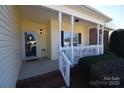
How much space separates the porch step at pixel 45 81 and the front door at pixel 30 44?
13.4 ft

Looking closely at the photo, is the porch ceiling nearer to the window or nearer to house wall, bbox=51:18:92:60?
house wall, bbox=51:18:92:60

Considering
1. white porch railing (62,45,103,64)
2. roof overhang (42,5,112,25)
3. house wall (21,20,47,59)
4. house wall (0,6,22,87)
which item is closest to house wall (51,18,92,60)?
house wall (21,20,47,59)

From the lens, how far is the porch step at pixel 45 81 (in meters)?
4.04

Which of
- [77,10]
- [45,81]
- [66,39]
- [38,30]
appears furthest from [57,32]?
[45,81]

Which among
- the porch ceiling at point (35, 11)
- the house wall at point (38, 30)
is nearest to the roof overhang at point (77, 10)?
the porch ceiling at point (35, 11)

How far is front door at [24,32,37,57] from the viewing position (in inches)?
338

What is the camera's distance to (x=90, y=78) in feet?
16.6

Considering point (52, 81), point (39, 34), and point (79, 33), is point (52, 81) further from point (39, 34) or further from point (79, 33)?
point (79, 33)

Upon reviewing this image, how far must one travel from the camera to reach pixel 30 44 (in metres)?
8.75

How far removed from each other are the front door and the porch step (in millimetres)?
4091

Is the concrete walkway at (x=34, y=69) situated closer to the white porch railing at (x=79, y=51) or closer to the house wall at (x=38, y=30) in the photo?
the white porch railing at (x=79, y=51)

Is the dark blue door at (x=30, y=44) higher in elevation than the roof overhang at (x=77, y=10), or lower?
lower

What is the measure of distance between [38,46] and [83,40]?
4721mm

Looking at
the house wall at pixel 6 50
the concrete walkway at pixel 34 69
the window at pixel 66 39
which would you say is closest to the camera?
the house wall at pixel 6 50
